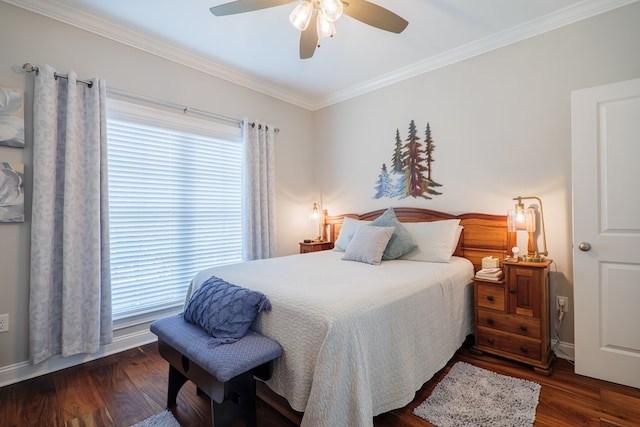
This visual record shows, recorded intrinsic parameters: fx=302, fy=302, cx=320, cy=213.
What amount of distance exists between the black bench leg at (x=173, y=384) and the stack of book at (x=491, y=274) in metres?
2.27

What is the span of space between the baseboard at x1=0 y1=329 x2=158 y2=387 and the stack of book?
2.99 m

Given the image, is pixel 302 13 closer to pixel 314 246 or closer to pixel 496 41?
pixel 496 41

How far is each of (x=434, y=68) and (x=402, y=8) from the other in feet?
3.30

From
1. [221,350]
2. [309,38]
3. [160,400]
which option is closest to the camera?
[221,350]

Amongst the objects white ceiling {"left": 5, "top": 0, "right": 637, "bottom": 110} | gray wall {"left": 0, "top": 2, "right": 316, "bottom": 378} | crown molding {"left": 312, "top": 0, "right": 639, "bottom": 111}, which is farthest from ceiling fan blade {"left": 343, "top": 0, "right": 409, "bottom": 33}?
gray wall {"left": 0, "top": 2, "right": 316, "bottom": 378}

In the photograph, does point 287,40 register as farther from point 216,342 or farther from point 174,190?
point 216,342

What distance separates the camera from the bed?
138 cm

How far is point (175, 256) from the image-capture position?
3018 millimetres

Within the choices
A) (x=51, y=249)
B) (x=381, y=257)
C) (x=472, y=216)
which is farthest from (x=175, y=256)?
(x=472, y=216)

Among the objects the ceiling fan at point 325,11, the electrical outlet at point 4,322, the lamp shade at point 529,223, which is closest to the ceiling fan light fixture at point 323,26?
the ceiling fan at point 325,11

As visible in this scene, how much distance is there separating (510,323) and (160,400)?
8.27 ft

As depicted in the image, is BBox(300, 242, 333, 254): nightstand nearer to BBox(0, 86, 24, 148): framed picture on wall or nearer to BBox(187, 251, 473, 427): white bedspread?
BBox(187, 251, 473, 427): white bedspread

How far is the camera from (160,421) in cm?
173

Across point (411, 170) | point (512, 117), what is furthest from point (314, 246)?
point (512, 117)
